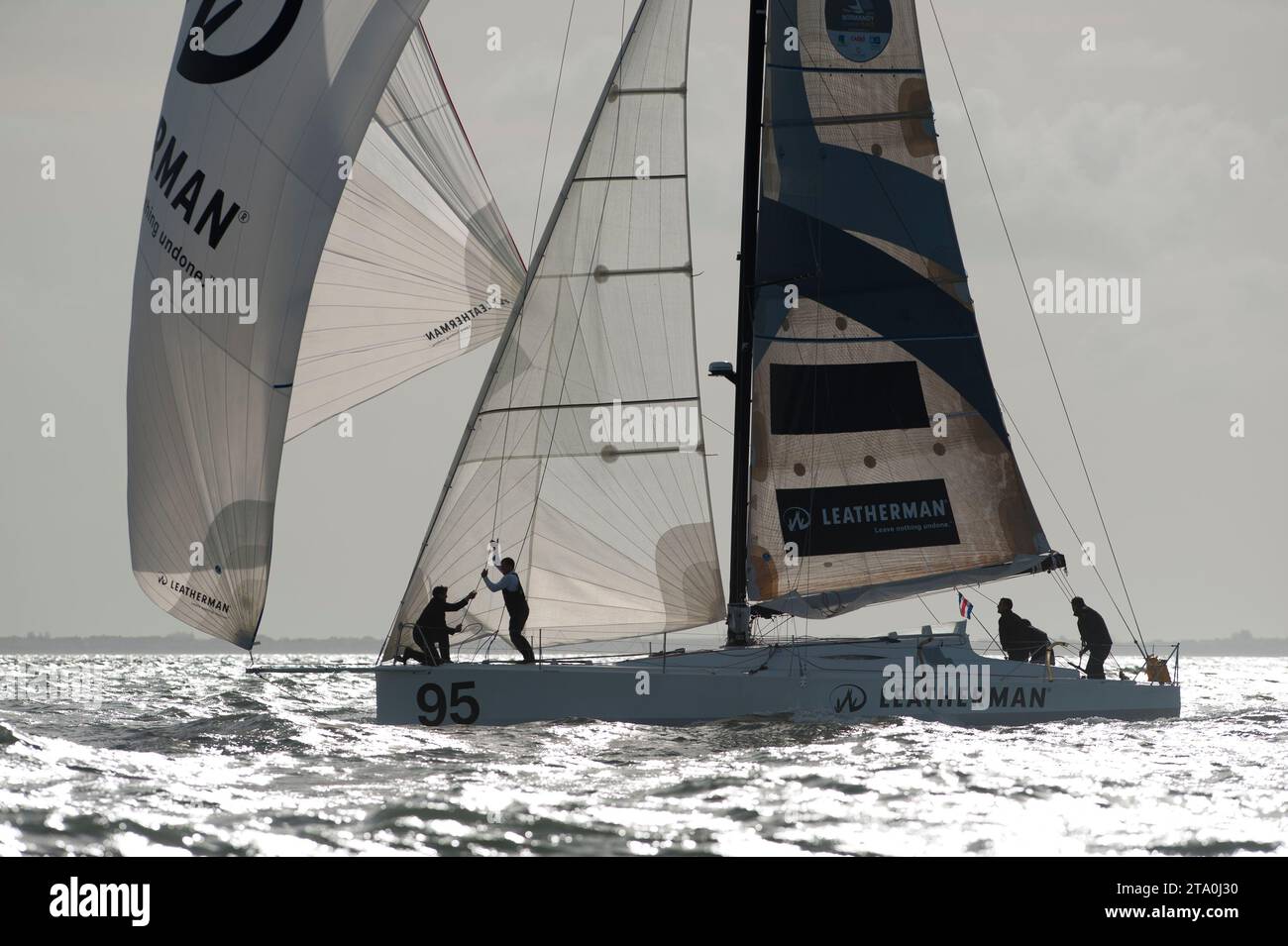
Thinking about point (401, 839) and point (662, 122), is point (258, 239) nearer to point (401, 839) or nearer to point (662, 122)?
point (662, 122)

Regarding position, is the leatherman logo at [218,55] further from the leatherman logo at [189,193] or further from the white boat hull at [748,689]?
the white boat hull at [748,689]

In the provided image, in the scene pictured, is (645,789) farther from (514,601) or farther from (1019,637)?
(1019,637)

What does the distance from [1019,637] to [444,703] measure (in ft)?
24.9

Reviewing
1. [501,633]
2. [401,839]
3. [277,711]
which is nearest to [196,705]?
[277,711]

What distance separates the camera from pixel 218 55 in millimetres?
17219

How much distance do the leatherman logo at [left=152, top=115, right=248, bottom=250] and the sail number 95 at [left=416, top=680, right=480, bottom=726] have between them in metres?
5.37

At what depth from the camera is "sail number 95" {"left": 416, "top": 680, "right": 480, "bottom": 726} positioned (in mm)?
16500

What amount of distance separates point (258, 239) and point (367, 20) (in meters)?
2.73

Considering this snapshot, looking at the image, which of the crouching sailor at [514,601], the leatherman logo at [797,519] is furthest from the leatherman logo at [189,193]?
the leatherman logo at [797,519]

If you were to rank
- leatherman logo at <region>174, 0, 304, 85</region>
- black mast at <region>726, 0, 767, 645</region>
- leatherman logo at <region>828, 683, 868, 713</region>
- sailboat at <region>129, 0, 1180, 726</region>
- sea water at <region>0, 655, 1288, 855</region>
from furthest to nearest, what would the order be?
1. black mast at <region>726, 0, 767, 645</region>
2. leatherman logo at <region>828, 683, 868, 713</region>
3. leatherman logo at <region>174, 0, 304, 85</region>
4. sailboat at <region>129, 0, 1180, 726</region>
5. sea water at <region>0, 655, 1288, 855</region>

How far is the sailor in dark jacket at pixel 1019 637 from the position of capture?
19500 mm

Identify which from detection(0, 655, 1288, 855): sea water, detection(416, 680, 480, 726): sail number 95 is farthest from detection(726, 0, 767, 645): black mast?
detection(416, 680, 480, 726): sail number 95

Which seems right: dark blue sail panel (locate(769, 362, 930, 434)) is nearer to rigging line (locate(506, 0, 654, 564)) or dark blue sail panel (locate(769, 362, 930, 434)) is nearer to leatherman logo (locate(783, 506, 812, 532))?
leatherman logo (locate(783, 506, 812, 532))

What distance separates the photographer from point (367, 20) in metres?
17.2
